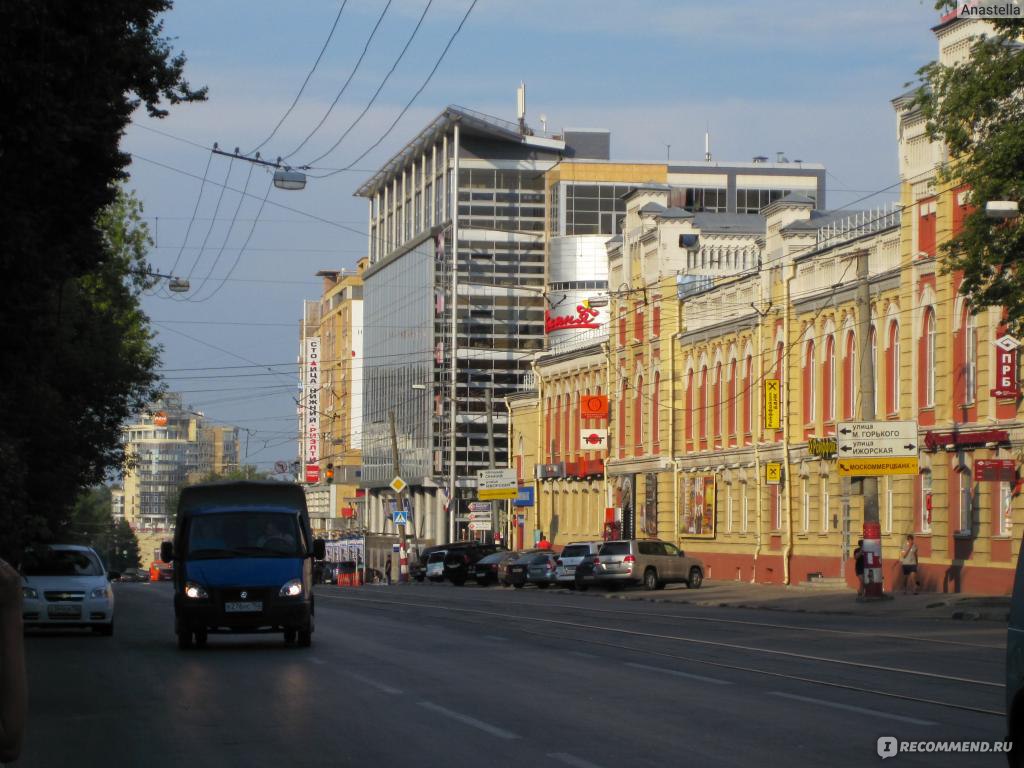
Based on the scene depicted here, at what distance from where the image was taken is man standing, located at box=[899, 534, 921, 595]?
4553cm

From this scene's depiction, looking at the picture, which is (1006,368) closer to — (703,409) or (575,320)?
(703,409)

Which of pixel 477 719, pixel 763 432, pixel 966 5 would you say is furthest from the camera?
pixel 763 432

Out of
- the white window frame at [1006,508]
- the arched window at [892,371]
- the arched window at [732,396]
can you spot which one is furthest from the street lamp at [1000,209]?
the arched window at [732,396]

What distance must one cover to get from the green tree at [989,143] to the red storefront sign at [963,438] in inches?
431

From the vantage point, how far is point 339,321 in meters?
172

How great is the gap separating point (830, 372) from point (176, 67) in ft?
112

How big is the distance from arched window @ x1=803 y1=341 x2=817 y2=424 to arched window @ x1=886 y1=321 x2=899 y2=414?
18.9ft

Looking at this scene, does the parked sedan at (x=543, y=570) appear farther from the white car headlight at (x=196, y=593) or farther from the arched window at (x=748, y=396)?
the white car headlight at (x=196, y=593)

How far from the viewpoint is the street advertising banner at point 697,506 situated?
65.7 m

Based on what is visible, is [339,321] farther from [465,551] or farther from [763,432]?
[763,432]

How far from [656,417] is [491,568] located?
9.71m

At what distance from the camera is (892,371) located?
50.3 metres

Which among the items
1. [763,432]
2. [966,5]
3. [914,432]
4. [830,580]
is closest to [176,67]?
[966,5]

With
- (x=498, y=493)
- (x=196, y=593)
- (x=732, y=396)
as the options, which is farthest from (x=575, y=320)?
(x=196, y=593)
